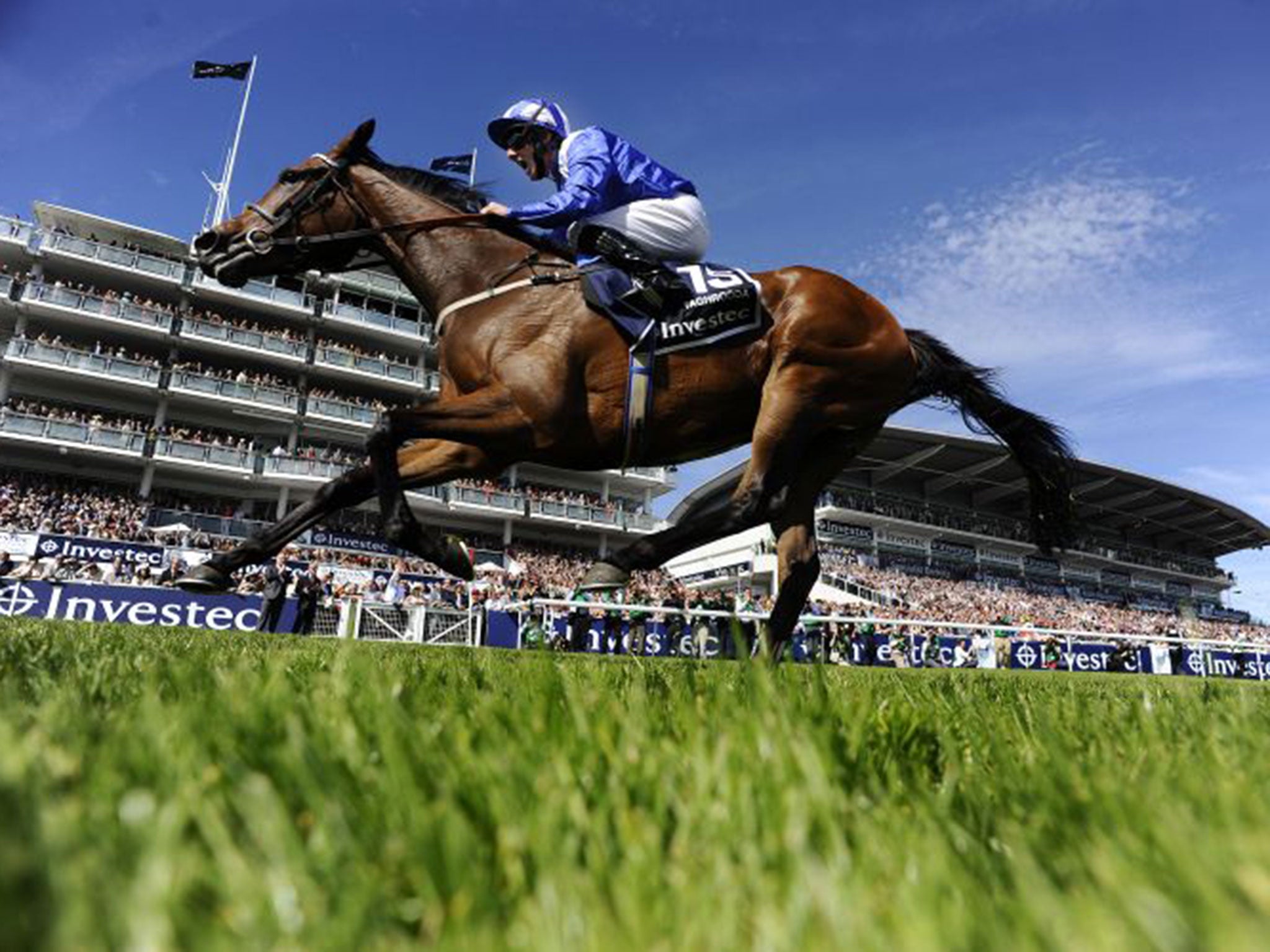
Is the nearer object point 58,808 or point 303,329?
point 58,808

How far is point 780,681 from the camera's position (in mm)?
2436

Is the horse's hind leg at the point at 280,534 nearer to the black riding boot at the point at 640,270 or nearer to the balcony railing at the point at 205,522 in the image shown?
the black riding boot at the point at 640,270

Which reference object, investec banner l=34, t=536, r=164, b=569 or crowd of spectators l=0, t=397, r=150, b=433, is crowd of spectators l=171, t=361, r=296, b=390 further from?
investec banner l=34, t=536, r=164, b=569

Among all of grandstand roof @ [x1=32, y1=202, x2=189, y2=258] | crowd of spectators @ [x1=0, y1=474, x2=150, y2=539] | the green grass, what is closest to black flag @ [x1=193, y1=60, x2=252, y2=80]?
grandstand roof @ [x1=32, y1=202, x2=189, y2=258]

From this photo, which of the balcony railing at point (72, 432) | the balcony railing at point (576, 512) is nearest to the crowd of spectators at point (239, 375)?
the balcony railing at point (72, 432)

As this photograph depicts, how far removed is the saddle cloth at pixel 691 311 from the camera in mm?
4148

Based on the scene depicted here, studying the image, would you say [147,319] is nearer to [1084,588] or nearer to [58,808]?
[58,808]

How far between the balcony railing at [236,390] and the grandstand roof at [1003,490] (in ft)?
103

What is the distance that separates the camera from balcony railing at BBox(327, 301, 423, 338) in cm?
4700

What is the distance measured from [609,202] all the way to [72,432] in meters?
42.1

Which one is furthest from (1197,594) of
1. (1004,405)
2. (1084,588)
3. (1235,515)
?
(1004,405)

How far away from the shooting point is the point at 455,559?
430 centimetres

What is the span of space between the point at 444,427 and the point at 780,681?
227 cm

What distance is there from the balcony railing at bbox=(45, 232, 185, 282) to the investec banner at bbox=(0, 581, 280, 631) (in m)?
32.2
